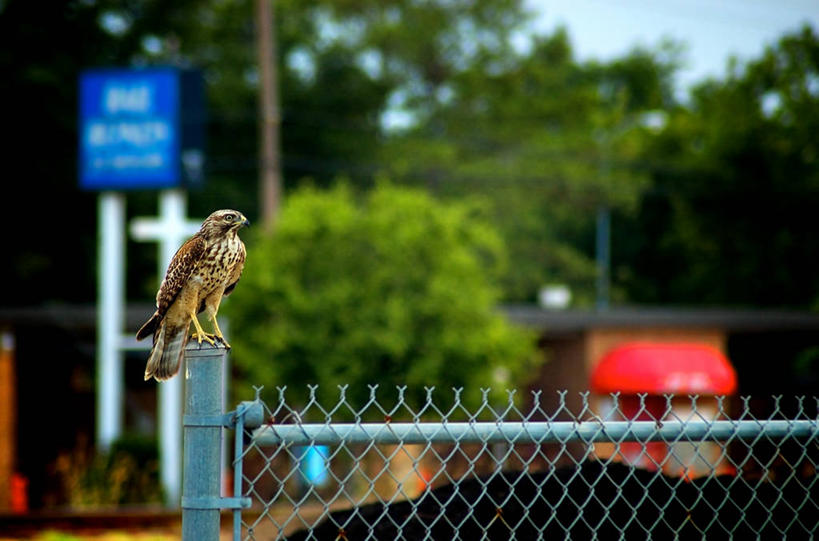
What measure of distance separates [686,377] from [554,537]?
56.5ft

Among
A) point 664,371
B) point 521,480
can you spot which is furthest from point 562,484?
point 664,371

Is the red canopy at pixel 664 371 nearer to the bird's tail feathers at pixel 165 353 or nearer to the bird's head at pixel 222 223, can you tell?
the bird's head at pixel 222 223

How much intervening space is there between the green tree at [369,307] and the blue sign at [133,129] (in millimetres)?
2252

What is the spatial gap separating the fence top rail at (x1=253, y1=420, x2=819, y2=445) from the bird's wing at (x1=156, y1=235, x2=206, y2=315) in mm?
932

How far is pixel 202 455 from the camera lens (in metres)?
2.80

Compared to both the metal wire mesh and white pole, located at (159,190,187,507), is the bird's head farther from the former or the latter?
white pole, located at (159,190,187,507)

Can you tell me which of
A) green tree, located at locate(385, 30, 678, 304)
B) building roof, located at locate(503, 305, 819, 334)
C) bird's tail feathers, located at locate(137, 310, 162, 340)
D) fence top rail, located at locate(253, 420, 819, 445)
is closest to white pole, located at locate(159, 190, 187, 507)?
Answer: building roof, located at locate(503, 305, 819, 334)

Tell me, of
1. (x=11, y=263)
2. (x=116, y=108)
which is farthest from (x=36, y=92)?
(x=116, y=108)

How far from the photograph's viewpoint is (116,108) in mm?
17078

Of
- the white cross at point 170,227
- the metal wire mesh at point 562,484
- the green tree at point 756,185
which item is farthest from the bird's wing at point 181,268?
the green tree at point 756,185

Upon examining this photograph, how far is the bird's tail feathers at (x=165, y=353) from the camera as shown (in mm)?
3396

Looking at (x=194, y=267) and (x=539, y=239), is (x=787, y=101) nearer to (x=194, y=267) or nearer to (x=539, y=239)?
(x=539, y=239)

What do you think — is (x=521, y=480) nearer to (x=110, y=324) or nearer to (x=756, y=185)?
(x=110, y=324)

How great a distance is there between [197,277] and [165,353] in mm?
413
